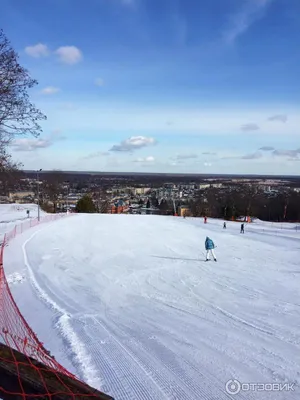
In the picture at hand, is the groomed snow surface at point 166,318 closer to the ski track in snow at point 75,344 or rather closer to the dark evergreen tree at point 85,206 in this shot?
the ski track in snow at point 75,344

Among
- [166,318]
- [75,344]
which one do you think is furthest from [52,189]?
[75,344]

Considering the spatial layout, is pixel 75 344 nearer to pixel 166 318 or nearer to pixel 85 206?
pixel 166 318

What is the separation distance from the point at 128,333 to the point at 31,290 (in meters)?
5.22

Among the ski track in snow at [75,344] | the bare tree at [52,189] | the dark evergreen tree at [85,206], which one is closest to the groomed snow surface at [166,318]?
the ski track in snow at [75,344]

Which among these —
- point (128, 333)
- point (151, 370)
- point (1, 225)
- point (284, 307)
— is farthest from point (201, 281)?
point (1, 225)

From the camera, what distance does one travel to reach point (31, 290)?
11.6 meters

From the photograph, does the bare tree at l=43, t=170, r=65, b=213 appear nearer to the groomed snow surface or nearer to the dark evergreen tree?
the dark evergreen tree

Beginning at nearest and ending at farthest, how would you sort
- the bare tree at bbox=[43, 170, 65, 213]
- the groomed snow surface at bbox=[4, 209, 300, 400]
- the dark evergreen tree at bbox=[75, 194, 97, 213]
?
the groomed snow surface at bbox=[4, 209, 300, 400], the dark evergreen tree at bbox=[75, 194, 97, 213], the bare tree at bbox=[43, 170, 65, 213]

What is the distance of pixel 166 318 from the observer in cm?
877

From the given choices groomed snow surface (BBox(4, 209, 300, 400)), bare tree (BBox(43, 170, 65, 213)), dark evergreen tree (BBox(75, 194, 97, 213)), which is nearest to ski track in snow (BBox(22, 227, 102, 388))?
groomed snow surface (BBox(4, 209, 300, 400))

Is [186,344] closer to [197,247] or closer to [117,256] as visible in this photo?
[117,256]

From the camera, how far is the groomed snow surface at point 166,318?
5773mm

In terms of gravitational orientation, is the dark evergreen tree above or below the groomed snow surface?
below

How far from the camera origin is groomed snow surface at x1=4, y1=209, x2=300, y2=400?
18.9 ft
